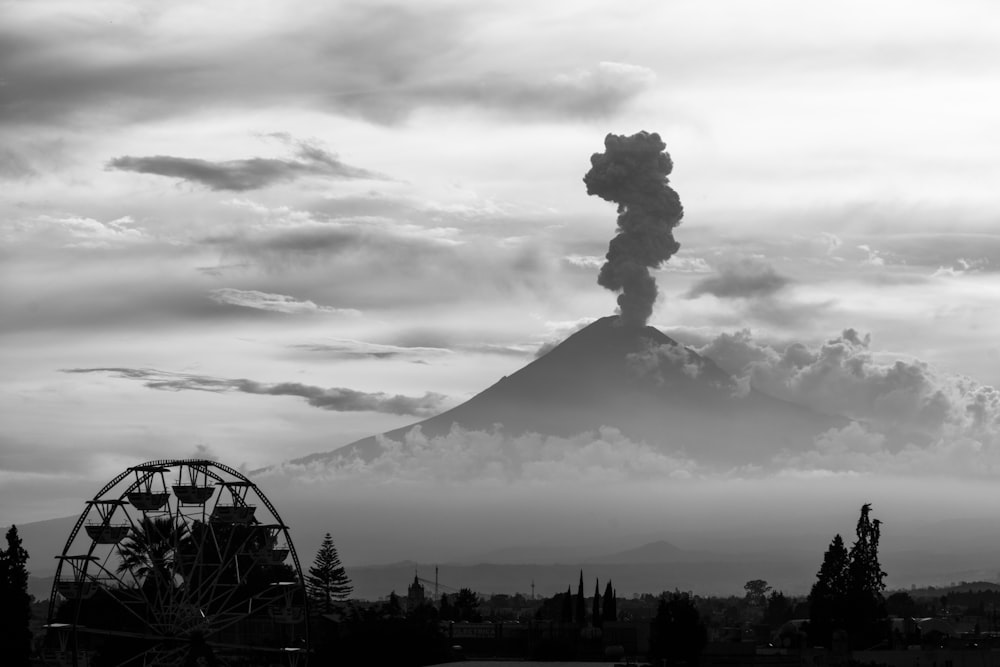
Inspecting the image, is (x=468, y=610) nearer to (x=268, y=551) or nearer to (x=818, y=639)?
(x=818, y=639)

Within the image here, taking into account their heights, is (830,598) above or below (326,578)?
below

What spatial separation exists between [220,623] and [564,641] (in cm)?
5226

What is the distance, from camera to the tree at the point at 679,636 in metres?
111

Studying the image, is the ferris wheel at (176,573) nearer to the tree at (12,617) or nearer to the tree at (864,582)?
the tree at (12,617)

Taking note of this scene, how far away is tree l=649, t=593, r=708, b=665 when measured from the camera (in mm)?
111062

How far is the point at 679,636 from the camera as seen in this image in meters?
113

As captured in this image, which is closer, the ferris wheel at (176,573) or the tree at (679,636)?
the ferris wheel at (176,573)

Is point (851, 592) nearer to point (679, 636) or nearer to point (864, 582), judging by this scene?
point (864, 582)

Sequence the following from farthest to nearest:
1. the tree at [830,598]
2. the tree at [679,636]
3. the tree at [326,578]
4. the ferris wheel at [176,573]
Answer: the tree at [326,578], the tree at [830,598], the tree at [679,636], the ferris wheel at [176,573]

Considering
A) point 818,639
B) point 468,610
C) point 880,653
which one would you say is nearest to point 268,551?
point 880,653

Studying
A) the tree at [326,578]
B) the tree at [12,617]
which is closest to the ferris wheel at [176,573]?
the tree at [12,617]

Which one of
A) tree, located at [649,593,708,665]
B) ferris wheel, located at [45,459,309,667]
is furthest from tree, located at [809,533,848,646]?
ferris wheel, located at [45,459,309,667]

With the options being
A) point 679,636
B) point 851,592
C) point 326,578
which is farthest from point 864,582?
point 326,578

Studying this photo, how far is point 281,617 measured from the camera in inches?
3123
